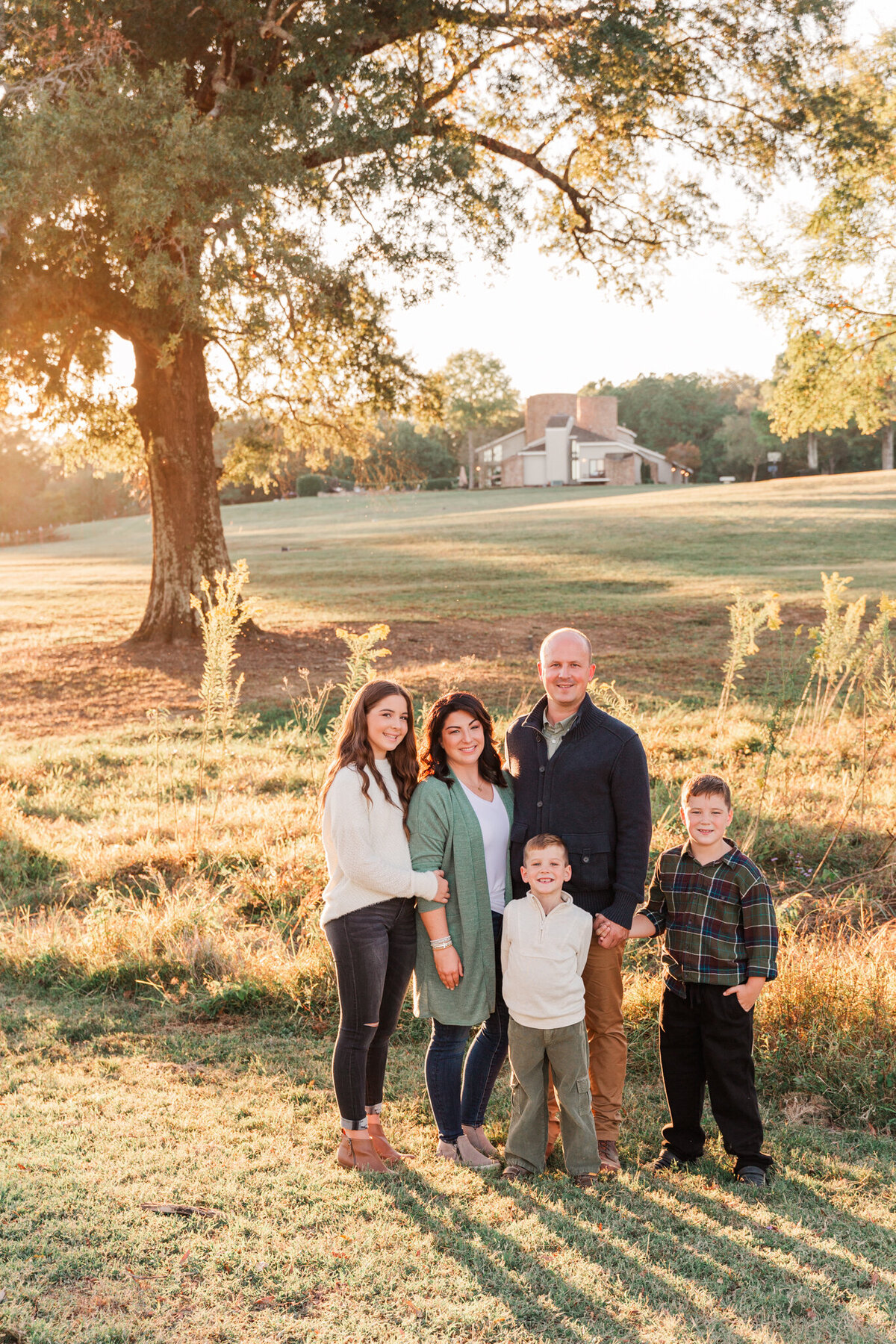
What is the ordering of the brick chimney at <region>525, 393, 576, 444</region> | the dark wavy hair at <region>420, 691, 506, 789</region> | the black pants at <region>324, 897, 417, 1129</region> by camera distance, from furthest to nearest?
the brick chimney at <region>525, 393, 576, 444</region> → the dark wavy hair at <region>420, 691, 506, 789</region> → the black pants at <region>324, 897, 417, 1129</region>

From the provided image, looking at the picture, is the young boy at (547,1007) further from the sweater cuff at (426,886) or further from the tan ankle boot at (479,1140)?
the sweater cuff at (426,886)

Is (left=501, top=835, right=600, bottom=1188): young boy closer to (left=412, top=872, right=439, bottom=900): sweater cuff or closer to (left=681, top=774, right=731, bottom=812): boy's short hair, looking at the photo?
(left=412, top=872, right=439, bottom=900): sweater cuff

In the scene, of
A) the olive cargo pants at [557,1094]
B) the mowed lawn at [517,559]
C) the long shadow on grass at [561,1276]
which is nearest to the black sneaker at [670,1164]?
the olive cargo pants at [557,1094]

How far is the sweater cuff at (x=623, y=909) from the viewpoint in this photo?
3889 mm

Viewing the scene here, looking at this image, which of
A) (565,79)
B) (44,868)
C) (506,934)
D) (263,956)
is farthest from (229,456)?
(506,934)

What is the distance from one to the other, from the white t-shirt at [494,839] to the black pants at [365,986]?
32 centimetres

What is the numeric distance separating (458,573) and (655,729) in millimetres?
16578

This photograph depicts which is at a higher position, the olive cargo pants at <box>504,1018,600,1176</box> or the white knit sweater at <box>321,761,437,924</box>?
the white knit sweater at <box>321,761,437,924</box>

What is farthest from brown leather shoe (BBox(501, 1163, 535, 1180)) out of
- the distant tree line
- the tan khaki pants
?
the distant tree line

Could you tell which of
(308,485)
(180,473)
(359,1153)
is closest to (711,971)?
(359,1153)

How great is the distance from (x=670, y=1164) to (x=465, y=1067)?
829mm

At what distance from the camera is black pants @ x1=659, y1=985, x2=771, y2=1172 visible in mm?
3900

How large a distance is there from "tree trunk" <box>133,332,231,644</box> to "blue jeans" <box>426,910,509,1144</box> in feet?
40.6

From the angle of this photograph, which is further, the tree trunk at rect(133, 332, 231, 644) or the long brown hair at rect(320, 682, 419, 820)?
the tree trunk at rect(133, 332, 231, 644)
